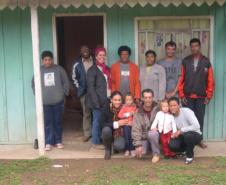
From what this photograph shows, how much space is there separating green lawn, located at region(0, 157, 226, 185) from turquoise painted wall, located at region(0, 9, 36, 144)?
114 centimetres

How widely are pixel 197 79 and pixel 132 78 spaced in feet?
3.61

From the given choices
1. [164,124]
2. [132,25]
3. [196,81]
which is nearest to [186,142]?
[164,124]

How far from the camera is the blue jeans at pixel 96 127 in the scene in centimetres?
770

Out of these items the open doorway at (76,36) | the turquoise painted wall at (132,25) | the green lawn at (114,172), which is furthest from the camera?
the open doorway at (76,36)

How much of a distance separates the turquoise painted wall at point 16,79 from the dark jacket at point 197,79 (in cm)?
273

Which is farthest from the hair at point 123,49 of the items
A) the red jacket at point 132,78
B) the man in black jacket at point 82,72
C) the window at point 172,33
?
the man in black jacket at point 82,72

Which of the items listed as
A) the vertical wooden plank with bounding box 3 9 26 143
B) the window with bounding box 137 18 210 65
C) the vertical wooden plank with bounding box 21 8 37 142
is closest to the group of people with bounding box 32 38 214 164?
the window with bounding box 137 18 210 65

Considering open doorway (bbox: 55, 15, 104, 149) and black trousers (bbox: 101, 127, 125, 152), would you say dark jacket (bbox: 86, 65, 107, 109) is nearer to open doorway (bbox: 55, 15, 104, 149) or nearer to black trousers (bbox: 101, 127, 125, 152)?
black trousers (bbox: 101, 127, 125, 152)

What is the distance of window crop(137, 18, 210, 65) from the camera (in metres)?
8.00

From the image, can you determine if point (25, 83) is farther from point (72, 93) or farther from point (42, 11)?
point (72, 93)

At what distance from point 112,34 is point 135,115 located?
1.69 m

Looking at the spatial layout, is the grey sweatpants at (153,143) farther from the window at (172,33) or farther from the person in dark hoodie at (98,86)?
the window at (172,33)

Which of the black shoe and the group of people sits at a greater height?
the group of people

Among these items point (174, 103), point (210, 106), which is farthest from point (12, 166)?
point (210, 106)
